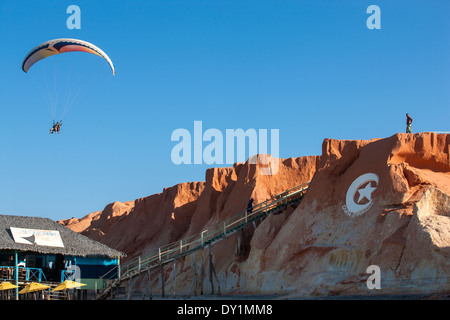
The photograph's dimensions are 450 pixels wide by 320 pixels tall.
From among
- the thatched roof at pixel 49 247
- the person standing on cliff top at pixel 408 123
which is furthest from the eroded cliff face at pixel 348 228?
the thatched roof at pixel 49 247

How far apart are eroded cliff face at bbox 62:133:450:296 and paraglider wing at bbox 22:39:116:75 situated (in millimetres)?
13069

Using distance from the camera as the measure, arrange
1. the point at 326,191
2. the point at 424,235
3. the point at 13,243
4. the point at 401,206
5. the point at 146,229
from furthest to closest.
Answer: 1. the point at 146,229
2. the point at 13,243
3. the point at 326,191
4. the point at 401,206
5. the point at 424,235

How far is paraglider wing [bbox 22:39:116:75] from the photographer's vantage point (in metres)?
37.8

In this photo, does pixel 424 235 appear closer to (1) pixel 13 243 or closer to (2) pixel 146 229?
(1) pixel 13 243

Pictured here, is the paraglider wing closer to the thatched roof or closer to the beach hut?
the thatched roof

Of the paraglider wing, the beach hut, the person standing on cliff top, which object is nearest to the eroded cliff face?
the person standing on cliff top

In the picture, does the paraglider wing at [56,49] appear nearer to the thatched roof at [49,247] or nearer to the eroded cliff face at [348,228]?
the thatched roof at [49,247]

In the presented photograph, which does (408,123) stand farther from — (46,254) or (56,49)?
(46,254)

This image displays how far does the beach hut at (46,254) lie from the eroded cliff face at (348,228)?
Answer: 5990 mm

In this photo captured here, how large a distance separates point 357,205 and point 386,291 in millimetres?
6227

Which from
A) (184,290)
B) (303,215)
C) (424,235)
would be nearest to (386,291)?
(424,235)

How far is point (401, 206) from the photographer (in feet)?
92.9

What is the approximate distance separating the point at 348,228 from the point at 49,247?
1745cm

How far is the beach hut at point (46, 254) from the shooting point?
36.6 meters
